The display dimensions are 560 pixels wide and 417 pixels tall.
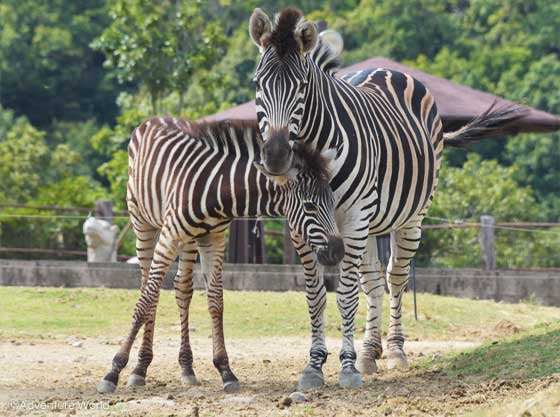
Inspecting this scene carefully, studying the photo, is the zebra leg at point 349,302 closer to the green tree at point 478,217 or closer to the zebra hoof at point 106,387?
the zebra hoof at point 106,387

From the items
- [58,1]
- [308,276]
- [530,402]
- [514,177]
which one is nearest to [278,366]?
[308,276]

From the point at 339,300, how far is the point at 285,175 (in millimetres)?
1137

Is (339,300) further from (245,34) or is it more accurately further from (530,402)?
(245,34)

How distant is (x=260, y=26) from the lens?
906cm

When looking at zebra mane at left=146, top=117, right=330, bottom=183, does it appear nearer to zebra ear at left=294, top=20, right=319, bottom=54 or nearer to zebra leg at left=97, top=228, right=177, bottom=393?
zebra ear at left=294, top=20, right=319, bottom=54

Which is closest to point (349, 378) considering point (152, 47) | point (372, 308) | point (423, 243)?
point (372, 308)

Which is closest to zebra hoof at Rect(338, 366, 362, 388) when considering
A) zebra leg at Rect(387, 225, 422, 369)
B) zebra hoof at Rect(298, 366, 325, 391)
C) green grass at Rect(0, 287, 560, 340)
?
zebra hoof at Rect(298, 366, 325, 391)

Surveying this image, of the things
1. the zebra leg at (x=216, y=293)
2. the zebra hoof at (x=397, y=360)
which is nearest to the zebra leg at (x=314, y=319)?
the zebra leg at (x=216, y=293)

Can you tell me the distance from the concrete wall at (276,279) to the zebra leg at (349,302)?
772cm

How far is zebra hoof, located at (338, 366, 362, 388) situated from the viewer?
8.88m

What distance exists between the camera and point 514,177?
33562mm

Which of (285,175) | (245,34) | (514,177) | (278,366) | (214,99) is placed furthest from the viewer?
(245,34)

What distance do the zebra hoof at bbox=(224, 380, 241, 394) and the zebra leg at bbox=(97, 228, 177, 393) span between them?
0.78 meters

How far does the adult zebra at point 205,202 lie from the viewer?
28.6 feet
